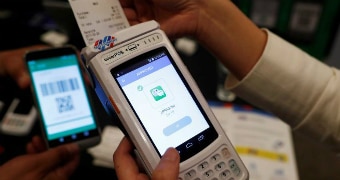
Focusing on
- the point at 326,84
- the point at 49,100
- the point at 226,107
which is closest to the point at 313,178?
the point at 226,107

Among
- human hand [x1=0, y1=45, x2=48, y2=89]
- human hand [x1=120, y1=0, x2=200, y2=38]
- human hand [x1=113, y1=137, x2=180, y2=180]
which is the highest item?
human hand [x1=120, y1=0, x2=200, y2=38]

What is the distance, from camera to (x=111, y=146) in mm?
A: 750

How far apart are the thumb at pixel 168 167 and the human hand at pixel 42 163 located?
0.97 feet

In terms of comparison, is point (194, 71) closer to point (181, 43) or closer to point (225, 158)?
point (181, 43)

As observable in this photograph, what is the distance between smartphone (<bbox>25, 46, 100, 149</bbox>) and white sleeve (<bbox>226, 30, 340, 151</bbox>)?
30cm

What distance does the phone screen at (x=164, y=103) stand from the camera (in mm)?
488

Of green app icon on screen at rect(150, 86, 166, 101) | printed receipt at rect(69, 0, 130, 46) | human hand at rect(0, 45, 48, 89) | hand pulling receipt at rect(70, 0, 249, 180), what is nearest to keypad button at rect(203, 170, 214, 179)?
hand pulling receipt at rect(70, 0, 249, 180)

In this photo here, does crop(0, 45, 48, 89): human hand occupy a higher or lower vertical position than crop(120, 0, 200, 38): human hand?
lower

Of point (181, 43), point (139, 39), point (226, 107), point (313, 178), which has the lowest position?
point (313, 178)

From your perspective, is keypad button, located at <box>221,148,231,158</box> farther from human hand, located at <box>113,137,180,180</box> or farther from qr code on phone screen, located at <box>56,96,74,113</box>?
qr code on phone screen, located at <box>56,96,74,113</box>

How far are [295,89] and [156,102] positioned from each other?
0.25m

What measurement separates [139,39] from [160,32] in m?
0.03

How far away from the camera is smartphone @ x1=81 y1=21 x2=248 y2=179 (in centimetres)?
47

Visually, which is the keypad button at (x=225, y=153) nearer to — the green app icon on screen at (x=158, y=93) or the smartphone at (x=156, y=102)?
the smartphone at (x=156, y=102)
